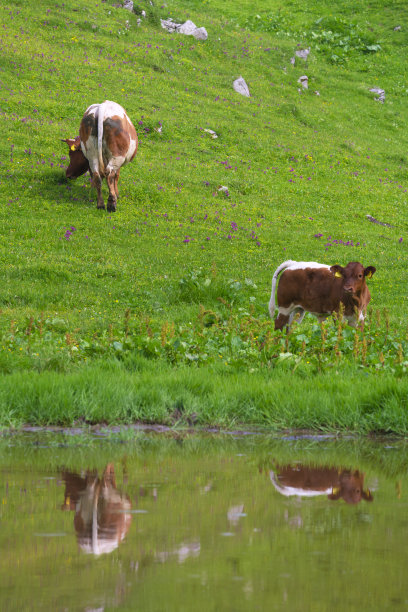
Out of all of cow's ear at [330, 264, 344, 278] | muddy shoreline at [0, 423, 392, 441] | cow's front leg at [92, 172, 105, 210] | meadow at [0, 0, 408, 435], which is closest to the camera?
muddy shoreline at [0, 423, 392, 441]

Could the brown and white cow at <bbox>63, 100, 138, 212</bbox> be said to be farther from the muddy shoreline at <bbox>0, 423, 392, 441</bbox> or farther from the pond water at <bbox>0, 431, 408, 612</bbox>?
the pond water at <bbox>0, 431, 408, 612</bbox>

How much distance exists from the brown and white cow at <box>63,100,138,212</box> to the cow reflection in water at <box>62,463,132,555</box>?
59.5 feet

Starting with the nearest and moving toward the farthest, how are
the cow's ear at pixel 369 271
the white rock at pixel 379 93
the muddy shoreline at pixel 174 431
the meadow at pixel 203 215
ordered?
1. the muddy shoreline at pixel 174 431
2. the meadow at pixel 203 215
3. the cow's ear at pixel 369 271
4. the white rock at pixel 379 93

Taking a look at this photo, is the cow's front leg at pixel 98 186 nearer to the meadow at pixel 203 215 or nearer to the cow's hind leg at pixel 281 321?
the meadow at pixel 203 215

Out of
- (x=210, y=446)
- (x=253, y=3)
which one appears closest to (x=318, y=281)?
(x=210, y=446)

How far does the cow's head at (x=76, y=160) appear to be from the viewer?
23.6 m

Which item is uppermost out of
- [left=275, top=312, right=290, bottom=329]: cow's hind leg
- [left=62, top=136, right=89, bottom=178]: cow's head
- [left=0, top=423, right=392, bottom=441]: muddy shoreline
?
[left=0, top=423, right=392, bottom=441]: muddy shoreline

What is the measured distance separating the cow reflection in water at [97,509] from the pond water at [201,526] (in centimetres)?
1

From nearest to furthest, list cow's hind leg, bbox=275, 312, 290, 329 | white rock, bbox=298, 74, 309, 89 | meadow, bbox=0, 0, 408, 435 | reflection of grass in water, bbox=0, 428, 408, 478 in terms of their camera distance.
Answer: reflection of grass in water, bbox=0, 428, 408, 478
meadow, bbox=0, 0, 408, 435
cow's hind leg, bbox=275, 312, 290, 329
white rock, bbox=298, 74, 309, 89

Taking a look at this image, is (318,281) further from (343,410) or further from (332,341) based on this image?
(343,410)

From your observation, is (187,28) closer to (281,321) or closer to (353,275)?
(281,321)

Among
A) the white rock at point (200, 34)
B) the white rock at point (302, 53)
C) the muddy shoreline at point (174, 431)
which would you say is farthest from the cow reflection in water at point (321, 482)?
the white rock at point (302, 53)

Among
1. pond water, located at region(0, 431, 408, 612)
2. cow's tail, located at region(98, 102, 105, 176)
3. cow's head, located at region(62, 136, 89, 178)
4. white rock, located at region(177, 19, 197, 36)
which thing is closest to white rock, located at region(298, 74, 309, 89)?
white rock, located at region(177, 19, 197, 36)

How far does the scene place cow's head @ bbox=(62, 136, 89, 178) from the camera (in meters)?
23.6
